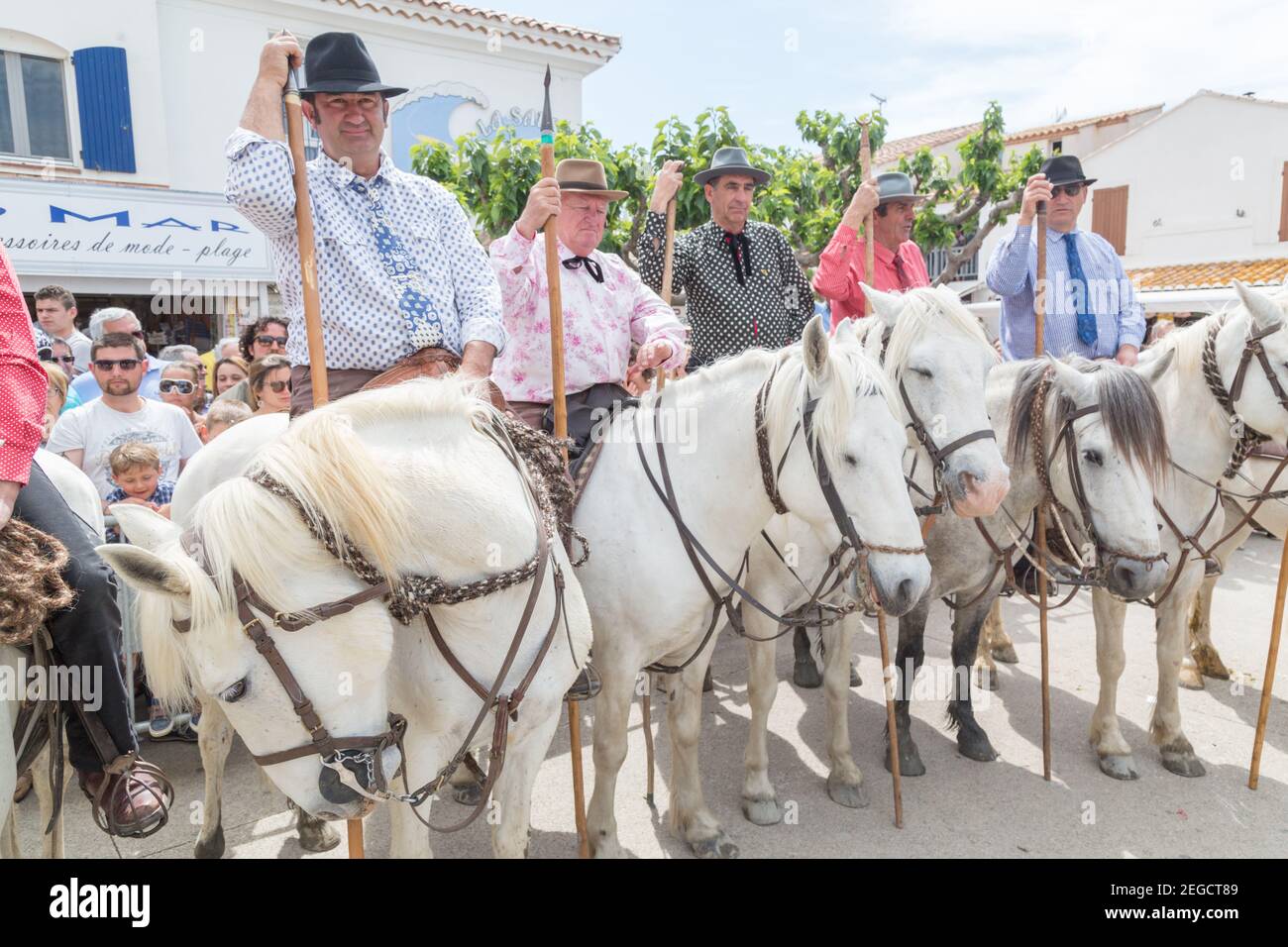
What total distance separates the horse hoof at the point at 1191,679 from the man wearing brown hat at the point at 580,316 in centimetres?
401

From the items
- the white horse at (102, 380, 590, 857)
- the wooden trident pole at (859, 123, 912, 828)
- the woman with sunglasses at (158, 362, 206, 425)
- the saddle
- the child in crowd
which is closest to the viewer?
the white horse at (102, 380, 590, 857)

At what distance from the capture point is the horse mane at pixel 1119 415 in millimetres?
3338

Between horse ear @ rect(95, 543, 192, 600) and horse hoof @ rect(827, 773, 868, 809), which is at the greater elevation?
horse ear @ rect(95, 543, 192, 600)

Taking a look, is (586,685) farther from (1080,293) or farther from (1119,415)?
(1080,293)

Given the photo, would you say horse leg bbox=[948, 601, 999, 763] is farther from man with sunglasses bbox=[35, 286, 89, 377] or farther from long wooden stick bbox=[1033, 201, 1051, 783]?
man with sunglasses bbox=[35, 286, 89, 377]

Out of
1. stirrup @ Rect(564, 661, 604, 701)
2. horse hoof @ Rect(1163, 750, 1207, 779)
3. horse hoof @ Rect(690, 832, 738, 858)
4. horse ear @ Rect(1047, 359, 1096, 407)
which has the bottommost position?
horse hoof @ Rect(1163, 750, 1207, 779)

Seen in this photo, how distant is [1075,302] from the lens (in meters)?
4.86

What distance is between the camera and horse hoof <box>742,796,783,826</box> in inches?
137

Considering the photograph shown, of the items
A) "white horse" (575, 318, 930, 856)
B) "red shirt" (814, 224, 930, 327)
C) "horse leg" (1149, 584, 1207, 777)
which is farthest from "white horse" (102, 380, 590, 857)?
"horse leg" (1149, 584, 1207, 777)

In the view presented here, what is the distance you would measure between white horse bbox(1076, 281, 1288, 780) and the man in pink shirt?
1.40m

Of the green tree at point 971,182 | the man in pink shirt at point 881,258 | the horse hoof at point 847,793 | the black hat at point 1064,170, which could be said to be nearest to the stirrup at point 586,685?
the horse hoof at point 847,793

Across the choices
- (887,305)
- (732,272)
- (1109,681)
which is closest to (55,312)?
(732,272)

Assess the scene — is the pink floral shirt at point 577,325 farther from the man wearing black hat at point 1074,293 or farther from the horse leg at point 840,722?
the man wearing black hat at point 1074,293
